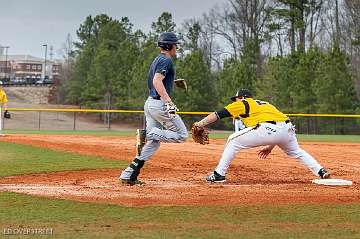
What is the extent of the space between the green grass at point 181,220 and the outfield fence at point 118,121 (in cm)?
2485

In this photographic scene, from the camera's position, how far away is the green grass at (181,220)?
482 cm

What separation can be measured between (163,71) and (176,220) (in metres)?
2.84

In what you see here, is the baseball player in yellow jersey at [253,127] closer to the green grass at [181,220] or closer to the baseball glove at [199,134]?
the baseball glove at [199,134]

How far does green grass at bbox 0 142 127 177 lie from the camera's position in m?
9.85

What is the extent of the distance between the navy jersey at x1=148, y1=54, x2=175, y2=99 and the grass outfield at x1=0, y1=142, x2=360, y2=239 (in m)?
2.25

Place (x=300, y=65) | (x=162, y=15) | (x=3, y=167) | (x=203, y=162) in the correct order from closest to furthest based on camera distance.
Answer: (x=3, y=167)
(x=203, y=162)
(x=300, y=65)
(x=162, y=15)

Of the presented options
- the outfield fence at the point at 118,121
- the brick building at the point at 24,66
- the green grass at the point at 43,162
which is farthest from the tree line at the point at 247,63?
the brick building at the point at 24,66

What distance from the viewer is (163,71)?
25.4ft

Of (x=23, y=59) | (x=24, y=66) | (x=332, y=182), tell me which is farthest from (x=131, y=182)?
(x=23, y=59)

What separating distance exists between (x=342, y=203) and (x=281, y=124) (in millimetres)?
2053

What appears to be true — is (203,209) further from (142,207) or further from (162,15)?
(162,15)

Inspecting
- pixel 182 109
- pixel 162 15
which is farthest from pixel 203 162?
pixel 162 15

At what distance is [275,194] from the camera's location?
7.03 metres

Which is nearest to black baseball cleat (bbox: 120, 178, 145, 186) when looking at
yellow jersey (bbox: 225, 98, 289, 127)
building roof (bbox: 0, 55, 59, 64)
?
yellow jersey (bbox: 225, 98, 289, 127)
